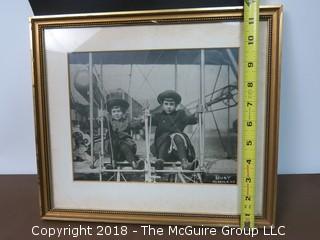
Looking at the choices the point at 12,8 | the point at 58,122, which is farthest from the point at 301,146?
the point at 12,8

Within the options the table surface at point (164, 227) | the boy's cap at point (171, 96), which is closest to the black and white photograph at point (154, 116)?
the boy's cap at point (171, 96)

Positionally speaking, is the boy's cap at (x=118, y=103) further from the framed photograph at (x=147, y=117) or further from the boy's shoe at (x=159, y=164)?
the boy's shoe at (x=159, y=164)

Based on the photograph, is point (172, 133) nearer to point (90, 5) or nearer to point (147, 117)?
point (147, 117)

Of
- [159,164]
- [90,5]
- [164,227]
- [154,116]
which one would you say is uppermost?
[90,5]

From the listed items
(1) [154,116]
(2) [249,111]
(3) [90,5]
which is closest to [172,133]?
(1) [154,116]

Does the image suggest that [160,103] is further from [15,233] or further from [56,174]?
[15,233]
